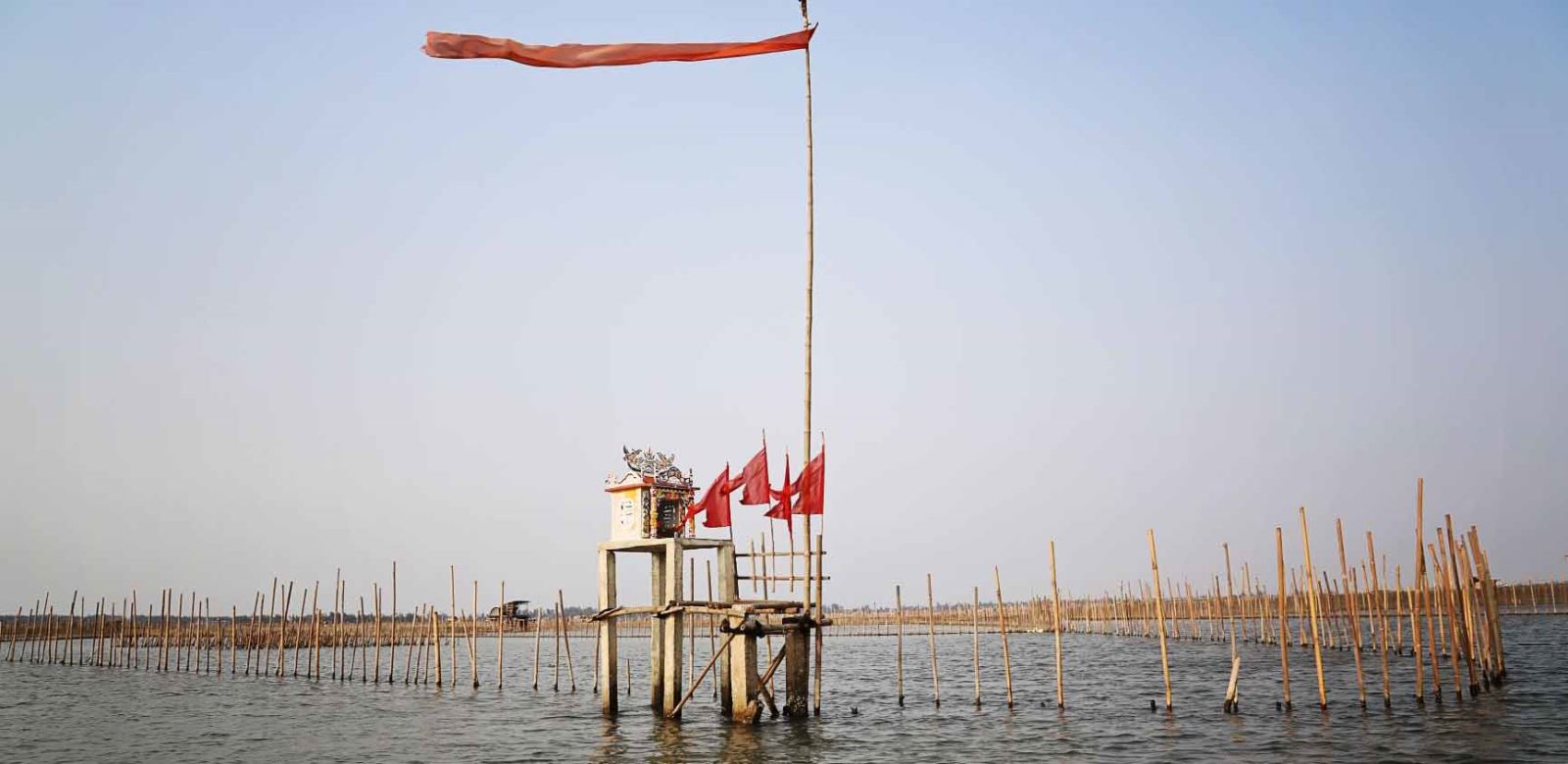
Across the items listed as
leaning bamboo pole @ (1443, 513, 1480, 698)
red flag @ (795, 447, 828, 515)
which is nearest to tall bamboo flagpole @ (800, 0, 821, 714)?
red flag @ (795, 447, 828, 515)

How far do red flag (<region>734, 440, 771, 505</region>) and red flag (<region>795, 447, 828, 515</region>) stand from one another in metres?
1.00

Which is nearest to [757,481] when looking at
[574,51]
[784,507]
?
[784,507]

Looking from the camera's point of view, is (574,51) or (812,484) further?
(812,484)

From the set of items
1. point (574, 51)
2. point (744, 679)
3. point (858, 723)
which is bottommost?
point (858, 723)

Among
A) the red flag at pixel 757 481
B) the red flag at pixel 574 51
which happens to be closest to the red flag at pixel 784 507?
the red flag at pixel 757 481

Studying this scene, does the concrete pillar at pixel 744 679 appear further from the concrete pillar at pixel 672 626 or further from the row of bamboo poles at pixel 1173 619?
the row of bamboo poles at pixel 1173 619

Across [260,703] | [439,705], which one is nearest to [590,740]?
[439,705]

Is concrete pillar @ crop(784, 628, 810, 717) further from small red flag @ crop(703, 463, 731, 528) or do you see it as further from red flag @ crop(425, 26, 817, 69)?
red flag @ crop(425, 26, 817, 69)

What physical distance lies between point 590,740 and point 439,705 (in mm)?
10122

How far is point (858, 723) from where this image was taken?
2302cm

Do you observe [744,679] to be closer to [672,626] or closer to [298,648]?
[672,626]

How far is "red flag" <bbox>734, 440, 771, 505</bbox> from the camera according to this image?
2145 cm

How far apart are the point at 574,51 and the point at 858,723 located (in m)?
14.4

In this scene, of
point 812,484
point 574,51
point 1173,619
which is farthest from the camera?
point 1173,619
